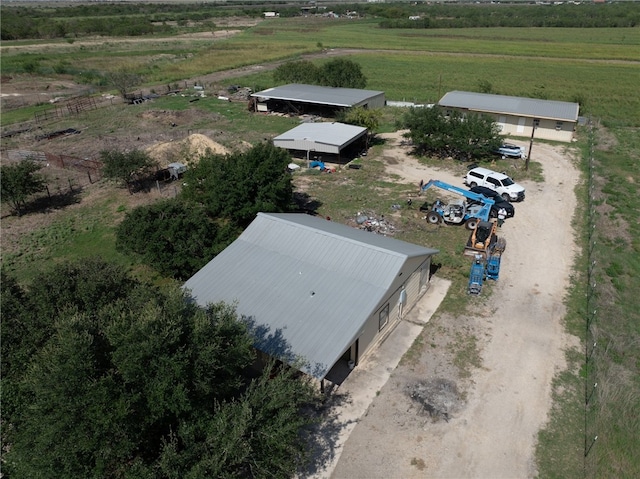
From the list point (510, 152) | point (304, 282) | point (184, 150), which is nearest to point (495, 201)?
point (510, 152)

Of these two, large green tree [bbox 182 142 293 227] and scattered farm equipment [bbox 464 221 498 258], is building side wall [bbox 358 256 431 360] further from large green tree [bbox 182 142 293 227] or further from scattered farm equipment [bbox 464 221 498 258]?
large green tree [bbox 182 142 293 227]

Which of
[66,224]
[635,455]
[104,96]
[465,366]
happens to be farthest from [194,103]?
[635,455]

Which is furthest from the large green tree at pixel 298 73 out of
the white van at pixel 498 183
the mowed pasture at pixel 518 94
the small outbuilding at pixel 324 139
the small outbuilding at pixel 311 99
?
the white van at pixel 498 183

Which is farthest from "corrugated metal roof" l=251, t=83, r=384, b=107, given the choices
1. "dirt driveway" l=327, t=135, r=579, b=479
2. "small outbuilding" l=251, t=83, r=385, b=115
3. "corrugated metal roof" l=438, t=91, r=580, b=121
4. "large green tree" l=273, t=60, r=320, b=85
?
"dirt driveway" l=327, t=135, r=579, b=479

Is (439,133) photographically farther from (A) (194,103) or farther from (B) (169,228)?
(A) (194,103)

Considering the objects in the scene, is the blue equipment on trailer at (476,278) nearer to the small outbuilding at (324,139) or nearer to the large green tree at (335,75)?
the small outbuilding at (324,139)

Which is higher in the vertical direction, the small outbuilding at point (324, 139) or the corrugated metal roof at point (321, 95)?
the corrugated metal roof at point (321, 95)

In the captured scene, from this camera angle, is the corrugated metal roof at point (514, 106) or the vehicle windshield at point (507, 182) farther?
the corrugated metal roof at point (514, 106)
